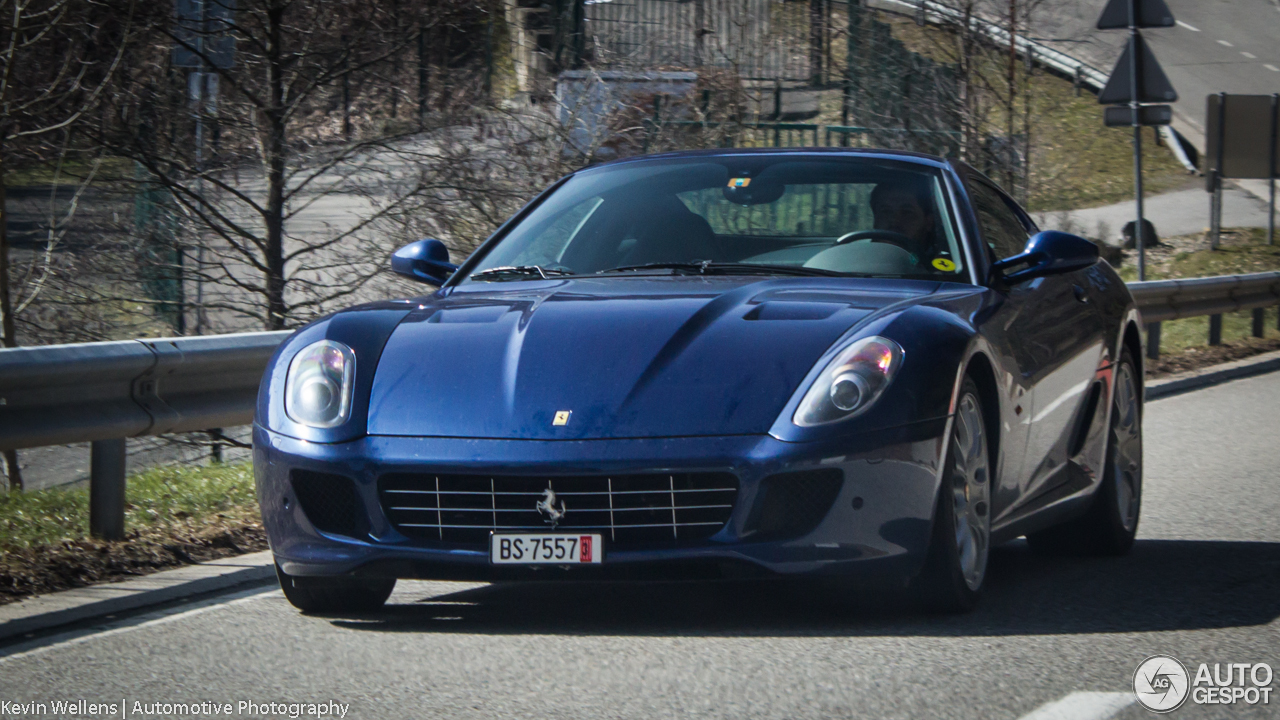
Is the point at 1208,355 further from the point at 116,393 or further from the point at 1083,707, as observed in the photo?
the point at 1083,707

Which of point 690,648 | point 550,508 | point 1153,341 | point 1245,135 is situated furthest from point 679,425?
point 1245,135

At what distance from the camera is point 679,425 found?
14.6ft

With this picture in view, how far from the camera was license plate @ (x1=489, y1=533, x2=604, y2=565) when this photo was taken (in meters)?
4.41

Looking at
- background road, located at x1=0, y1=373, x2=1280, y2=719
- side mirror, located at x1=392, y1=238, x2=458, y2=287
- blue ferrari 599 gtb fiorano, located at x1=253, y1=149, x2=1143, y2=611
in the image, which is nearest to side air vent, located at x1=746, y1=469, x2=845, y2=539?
blue ferrari 599 gtb fiorano, located at x1=253, y1=149, x2=1143, y2=611

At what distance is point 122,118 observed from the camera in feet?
31.8

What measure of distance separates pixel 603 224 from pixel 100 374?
72.5 inches

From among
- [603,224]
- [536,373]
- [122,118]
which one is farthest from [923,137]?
[536,373]

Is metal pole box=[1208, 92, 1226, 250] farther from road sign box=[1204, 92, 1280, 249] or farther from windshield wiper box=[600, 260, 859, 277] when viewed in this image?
windshield wiper box=[600, 260, 859, 277]

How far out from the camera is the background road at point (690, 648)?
397cm

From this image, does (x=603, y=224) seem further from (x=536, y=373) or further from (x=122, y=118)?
(x=122, y=118)

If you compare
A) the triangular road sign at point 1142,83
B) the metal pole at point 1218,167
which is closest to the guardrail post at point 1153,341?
the triangular road sign at point 1142,83

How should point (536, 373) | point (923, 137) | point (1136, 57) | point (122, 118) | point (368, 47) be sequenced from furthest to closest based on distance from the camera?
point (923, 137)
point (1136, 57)
point (368, 47)
point (122, 118)
point (536, 373)

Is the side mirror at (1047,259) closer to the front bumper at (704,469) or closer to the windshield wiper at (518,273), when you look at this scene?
the front bumper at (704,469)

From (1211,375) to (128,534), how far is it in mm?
9945
